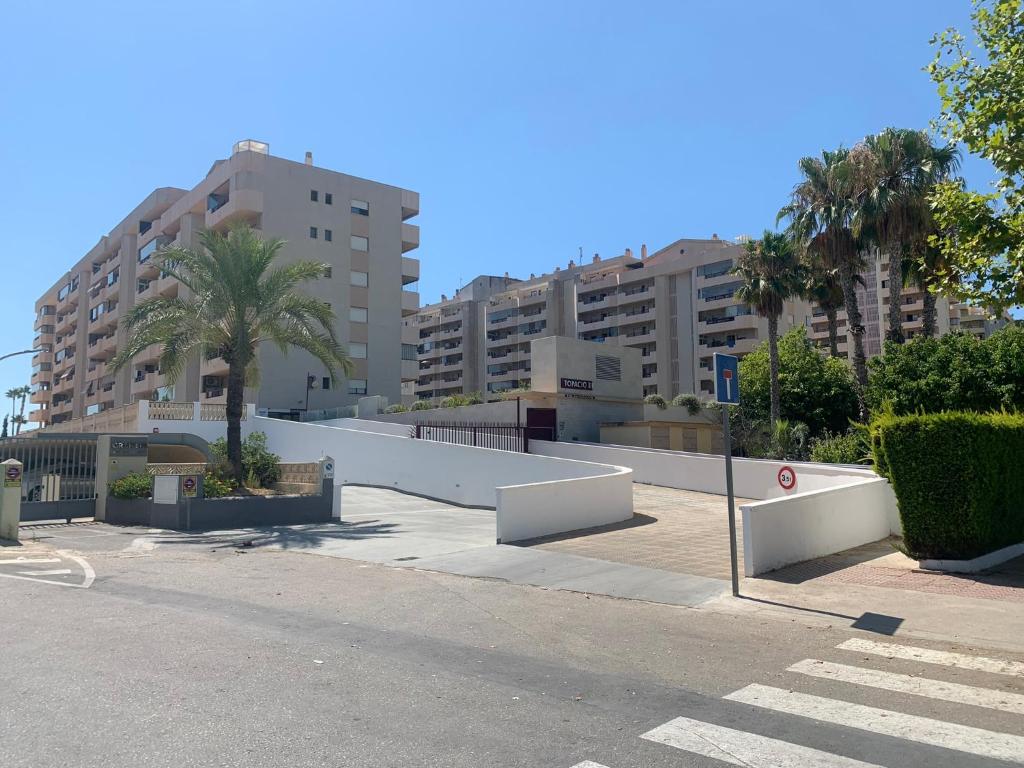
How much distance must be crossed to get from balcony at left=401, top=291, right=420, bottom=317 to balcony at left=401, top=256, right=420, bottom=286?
132cm

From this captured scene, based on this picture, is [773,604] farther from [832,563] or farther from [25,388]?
[25,388]

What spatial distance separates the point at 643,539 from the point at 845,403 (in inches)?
1210

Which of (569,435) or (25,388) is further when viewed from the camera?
(25,388)

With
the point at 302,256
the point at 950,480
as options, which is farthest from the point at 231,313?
the point at 302,256

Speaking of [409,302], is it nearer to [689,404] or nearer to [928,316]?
[689,404]

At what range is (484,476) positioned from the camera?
2455 centimetres

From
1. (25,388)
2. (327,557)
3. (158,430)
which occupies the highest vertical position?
(25,388)

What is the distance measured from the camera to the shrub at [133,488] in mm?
19688

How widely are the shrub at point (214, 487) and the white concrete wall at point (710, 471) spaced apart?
502 inches

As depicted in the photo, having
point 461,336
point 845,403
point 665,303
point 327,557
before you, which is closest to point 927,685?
point 327,557

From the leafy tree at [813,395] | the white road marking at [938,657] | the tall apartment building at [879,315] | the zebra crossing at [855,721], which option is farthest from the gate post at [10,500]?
the tall apartment building at [879,315]

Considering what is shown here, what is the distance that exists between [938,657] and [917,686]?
1068 millimetres

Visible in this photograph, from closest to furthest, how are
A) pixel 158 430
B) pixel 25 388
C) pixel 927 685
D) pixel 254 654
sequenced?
pixel 927 685
pixel 254 654
pixel 158 430
pixel 25 388

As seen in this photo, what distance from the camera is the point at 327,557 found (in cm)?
1398
